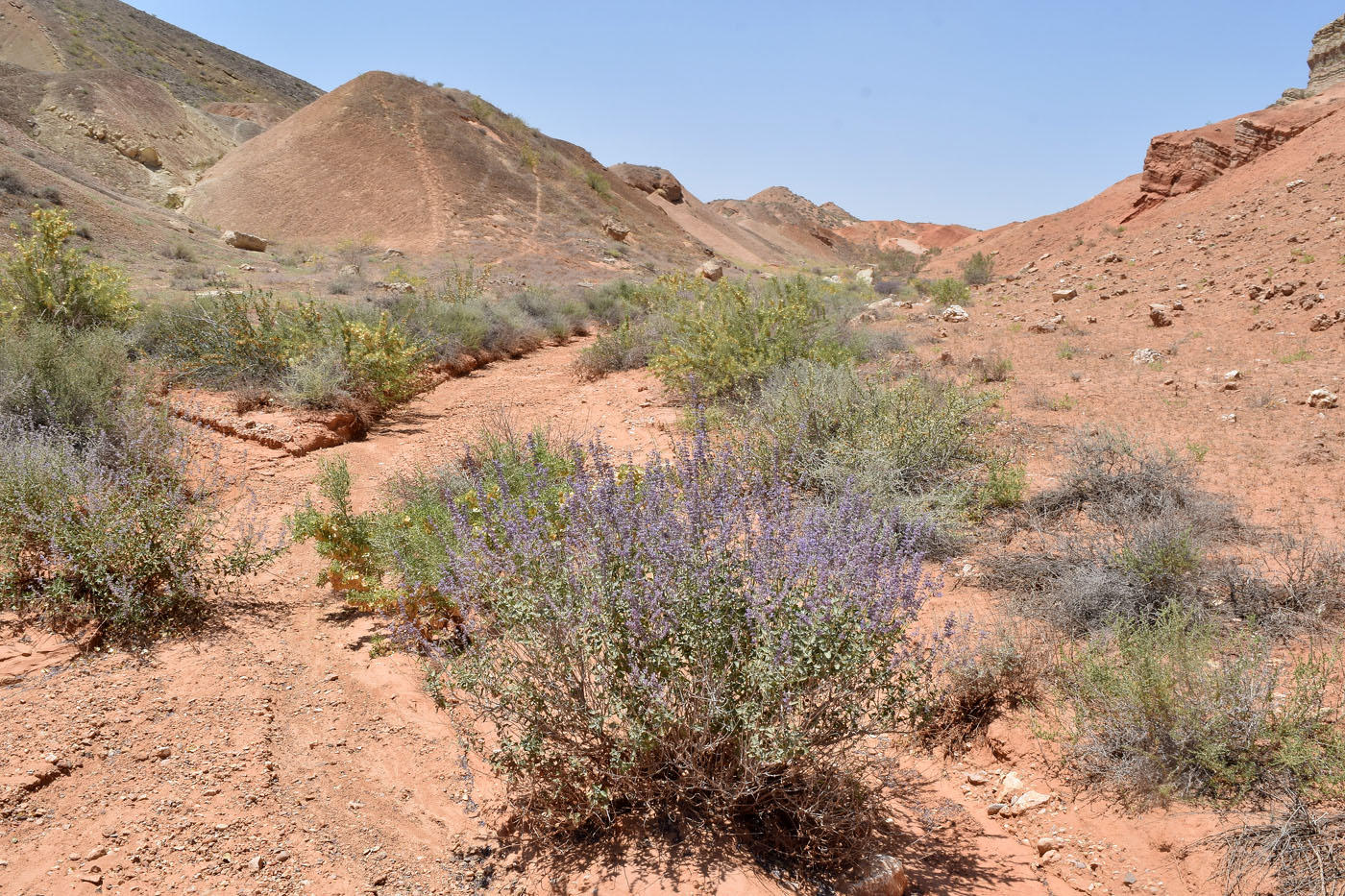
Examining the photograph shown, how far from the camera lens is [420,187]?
969 inches

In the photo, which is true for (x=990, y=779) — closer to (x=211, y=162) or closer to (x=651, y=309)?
(x=651, y=309)

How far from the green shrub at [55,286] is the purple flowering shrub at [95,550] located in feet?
11.9

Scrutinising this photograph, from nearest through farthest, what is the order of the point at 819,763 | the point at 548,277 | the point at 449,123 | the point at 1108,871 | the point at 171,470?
the point at 819,763, the point at 1108,871, the point at 171,470, the point at 548,277, the point at 449,123

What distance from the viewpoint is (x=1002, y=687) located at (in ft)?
11.2

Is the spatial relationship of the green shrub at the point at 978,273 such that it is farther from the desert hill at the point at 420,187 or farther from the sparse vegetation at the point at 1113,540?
the sparse vegetation at the point at 1113,540

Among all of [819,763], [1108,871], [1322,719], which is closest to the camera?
[819,763]

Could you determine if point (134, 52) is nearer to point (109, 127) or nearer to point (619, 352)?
point (109, 127)

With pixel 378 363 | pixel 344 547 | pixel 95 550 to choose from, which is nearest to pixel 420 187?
pixel 378 363

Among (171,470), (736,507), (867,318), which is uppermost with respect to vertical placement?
(867,318)

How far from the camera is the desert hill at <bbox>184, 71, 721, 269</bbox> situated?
76.5 ft

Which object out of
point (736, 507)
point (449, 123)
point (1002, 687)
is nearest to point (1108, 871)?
point (1002, 687)

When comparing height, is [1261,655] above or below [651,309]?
below

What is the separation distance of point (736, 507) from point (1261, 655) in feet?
7.16

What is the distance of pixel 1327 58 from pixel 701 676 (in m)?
38.8
